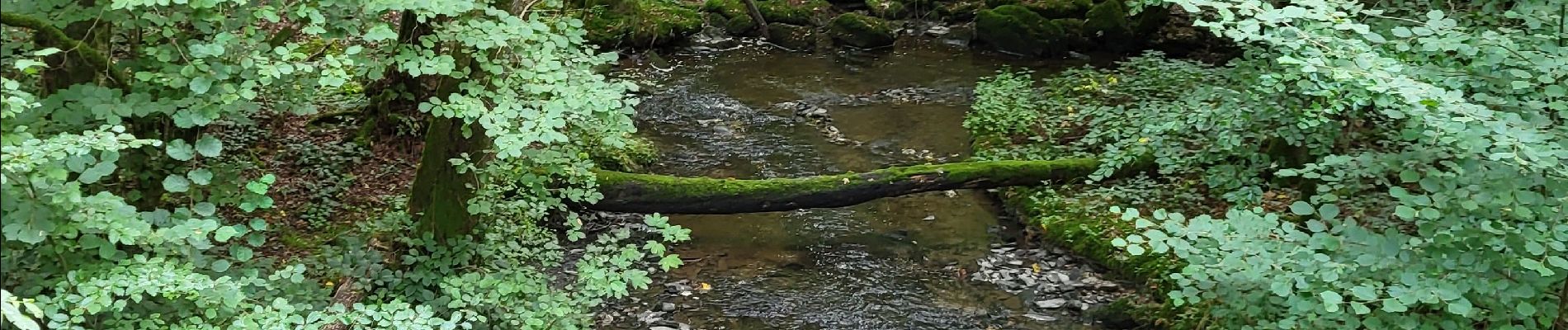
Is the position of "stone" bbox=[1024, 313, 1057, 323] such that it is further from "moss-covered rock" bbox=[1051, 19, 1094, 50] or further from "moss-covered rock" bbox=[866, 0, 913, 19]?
"moss-covered rock" bbox=[866, 0, 913, 19]

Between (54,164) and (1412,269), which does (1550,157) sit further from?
(54,164)

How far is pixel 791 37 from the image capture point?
1396cm

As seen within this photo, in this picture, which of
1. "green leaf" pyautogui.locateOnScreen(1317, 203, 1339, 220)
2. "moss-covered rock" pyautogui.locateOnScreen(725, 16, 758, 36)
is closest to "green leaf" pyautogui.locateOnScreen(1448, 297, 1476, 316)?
"green leaf" pyautogui.locateOnScreen(1317, 203, 1339, 220)

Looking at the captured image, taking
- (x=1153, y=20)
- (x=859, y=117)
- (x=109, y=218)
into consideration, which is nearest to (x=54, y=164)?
(x=109, y=218)

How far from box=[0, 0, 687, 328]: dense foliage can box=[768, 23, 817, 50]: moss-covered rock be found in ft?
30.8

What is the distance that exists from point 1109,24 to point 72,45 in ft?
38.0

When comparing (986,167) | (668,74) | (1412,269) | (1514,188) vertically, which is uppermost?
(1514,188)

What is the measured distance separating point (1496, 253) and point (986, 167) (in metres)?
4.04

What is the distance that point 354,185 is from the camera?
6551mm

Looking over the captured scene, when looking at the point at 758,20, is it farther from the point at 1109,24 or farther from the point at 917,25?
the point at 1109,24

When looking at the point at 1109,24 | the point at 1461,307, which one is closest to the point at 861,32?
the point at 1109,24

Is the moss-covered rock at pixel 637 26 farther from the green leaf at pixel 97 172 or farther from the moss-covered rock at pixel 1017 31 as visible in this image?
the green leaf at pixel 97 172

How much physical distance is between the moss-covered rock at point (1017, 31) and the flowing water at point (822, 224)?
1.58 m

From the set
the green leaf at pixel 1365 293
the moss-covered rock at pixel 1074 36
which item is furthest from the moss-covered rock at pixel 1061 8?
the green leaf at pixel 1365 293
